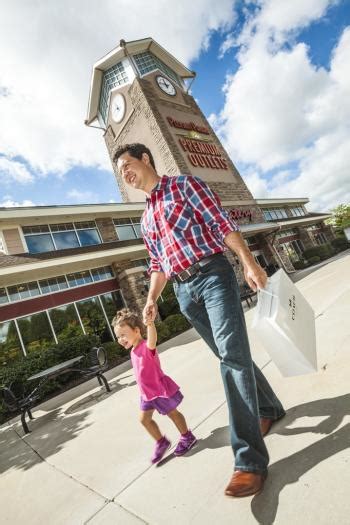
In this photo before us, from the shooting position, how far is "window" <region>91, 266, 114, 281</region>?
13.6 m

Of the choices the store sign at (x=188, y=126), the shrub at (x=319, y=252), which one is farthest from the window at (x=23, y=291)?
the shrub at (x=319, y=252)

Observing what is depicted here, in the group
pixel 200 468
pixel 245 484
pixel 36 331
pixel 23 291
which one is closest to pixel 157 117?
pixel 23 291

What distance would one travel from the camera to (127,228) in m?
16.6

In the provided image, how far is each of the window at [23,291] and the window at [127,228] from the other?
5489 mm

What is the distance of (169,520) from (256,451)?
61cm

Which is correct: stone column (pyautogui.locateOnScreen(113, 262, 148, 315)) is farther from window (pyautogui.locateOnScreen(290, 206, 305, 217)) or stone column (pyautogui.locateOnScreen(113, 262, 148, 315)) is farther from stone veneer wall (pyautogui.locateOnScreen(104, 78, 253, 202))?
window (pyautogui.locateOnScreen(290, 206, 305, 217))

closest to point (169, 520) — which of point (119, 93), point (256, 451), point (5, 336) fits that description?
point (256, 451)

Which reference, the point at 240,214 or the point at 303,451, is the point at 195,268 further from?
the point at 240,214

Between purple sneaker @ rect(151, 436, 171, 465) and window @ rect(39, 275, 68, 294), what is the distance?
11.0 m

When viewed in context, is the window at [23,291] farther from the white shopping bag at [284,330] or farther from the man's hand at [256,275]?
the white shopping bag at [284,330]

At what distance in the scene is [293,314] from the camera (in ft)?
5.28

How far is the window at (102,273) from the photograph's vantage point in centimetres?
1357

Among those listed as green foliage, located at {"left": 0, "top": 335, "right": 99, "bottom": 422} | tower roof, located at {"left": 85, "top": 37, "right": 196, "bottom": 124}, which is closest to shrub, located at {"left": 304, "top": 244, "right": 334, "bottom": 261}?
tower roof, located at {"left": 85, "top": 37, "right": 196, "bottom": 124}

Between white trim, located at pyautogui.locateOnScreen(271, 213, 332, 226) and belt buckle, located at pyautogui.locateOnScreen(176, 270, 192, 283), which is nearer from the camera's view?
belt buckle, located at pyautogui.locateOnScreen(176, 270, 192, 283)
